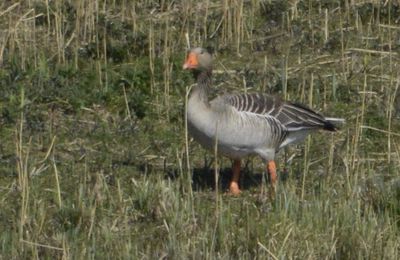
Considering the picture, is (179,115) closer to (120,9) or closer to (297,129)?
(297,129)

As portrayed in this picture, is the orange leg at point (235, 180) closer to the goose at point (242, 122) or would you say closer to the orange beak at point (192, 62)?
the goose at point (242, 122)

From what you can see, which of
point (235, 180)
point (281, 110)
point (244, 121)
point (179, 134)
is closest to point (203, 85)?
point (244, 121)

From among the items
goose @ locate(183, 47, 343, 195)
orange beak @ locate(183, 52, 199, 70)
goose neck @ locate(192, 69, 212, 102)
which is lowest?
goose @ locate(183, 47, 343, 195)

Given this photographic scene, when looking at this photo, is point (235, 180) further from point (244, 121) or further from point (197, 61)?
point (197, 61)

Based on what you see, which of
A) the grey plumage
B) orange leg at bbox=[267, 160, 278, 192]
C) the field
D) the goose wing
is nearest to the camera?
the field

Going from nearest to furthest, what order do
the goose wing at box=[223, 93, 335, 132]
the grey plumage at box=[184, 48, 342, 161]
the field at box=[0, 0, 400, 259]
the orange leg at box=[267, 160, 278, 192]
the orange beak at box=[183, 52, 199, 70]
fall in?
the field at box=[0, 0, 400, 259]
the grey plumage at box=[184, 48, 342, 161]
the orange leg at box=[267, 160, 278, 192]
the goose wing at box=[223, 93, 335, 132]
the orange beak at box=[183, 52, 199, 70]

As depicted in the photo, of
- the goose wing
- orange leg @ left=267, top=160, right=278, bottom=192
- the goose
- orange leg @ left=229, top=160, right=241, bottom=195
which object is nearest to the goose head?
the goose

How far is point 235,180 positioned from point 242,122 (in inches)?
18.7

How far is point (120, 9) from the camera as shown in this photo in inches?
555

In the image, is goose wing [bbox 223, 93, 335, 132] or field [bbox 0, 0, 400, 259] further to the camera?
goose wing [bbox 223, 93, 335, 132]

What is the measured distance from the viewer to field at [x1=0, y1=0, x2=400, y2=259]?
863 centimetres

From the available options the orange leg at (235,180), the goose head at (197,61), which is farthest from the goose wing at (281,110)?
the orange leg at (235,180)

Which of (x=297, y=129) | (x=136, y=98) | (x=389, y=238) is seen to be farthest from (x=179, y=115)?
Answer: (x=389, y=238)

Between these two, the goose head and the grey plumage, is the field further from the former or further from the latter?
the goose head
